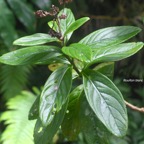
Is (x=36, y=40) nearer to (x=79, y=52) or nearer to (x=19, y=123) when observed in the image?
(x=79, y=52)

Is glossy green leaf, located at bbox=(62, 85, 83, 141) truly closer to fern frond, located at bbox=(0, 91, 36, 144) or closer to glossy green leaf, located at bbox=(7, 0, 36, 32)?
fern frond, located at bbox=(0, 91, 36, 144)

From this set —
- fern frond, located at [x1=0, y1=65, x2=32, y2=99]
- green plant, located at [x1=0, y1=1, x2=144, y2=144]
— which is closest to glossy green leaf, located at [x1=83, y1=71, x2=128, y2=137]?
green plant, located at [x1=0, y1=1, x2=144, y2=144]

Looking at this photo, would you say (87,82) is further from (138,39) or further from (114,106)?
(138,39)

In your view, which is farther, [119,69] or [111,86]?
[119,69]

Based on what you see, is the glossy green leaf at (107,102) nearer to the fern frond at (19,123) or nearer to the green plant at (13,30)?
the fern frond at (19,123)

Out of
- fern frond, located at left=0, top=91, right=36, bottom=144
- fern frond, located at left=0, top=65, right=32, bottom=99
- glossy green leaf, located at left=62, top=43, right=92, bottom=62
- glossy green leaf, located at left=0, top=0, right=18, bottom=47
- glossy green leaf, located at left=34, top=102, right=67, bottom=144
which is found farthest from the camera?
fern frond, located at left=0, top=65, right=32, bottom=99

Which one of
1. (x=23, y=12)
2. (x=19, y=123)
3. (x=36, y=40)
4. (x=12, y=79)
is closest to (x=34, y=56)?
(x=36, y=40)

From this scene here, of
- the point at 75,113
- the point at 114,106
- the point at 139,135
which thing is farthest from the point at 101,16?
the point at 114,106
